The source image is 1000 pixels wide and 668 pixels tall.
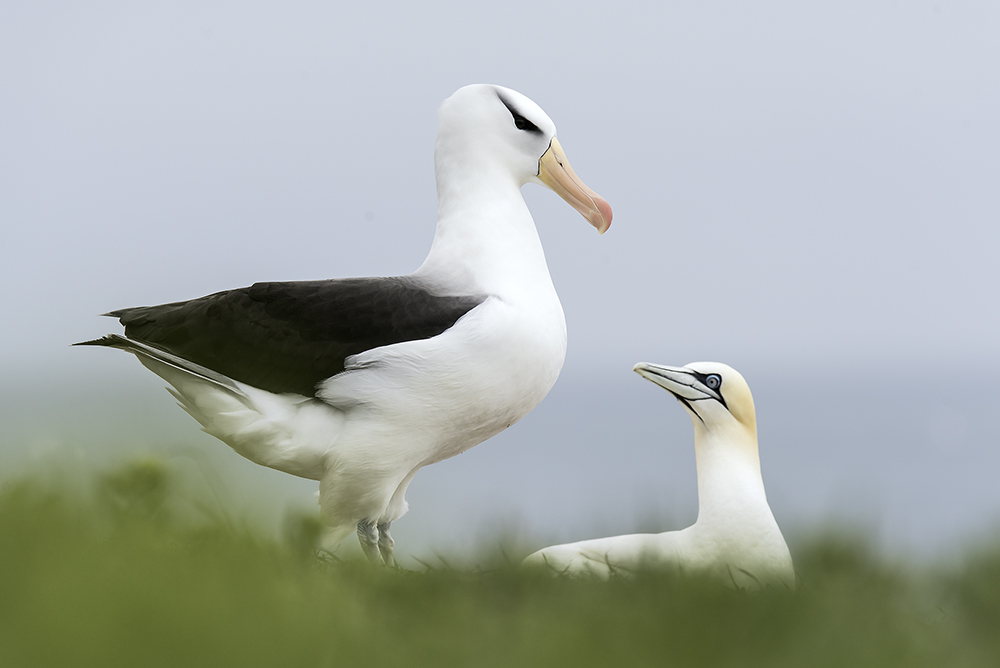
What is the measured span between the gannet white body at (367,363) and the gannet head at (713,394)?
0.63 meters

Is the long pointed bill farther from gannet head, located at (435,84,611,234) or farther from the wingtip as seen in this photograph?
the wingtip

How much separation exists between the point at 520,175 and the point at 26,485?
127 inches

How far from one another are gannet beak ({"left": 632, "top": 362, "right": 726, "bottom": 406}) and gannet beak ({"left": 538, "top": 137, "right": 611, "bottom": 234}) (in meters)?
1.00

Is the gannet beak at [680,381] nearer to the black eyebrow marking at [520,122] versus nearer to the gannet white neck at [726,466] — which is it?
the gannet white neck at [726,466]

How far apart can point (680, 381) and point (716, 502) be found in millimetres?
674

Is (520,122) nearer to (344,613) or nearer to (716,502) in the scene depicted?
(716,502)

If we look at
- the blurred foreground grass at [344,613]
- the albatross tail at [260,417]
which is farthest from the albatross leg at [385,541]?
the blurred foreground grass at [344,613]

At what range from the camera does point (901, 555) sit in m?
3.76

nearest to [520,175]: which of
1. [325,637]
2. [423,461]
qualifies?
[423,461]

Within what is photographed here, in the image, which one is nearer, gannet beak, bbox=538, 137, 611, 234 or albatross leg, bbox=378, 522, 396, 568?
albatross leg, bbox=378, 522, 396, 568

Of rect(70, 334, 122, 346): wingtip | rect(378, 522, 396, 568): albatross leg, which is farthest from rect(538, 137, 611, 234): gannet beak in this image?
rect(70, 334, 122, 346): wingtip

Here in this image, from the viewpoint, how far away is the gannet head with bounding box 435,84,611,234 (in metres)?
5.08

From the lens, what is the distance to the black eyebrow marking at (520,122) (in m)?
5.12

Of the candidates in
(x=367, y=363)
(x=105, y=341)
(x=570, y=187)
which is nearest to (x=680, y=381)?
(x=570, y=187)
